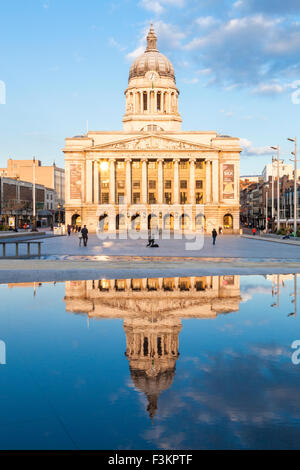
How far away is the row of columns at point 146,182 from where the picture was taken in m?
95.1

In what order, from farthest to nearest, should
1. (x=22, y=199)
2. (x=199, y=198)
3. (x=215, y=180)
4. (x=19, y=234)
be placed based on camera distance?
1. (x=22, y=199)
2. (x=199, y=198)
3. (x=215, y=180)
4. (x=19, y=234)

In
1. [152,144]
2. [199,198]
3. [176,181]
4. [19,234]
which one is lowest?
[19,234]

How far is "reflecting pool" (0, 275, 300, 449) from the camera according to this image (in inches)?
196

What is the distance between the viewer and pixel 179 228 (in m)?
93.8

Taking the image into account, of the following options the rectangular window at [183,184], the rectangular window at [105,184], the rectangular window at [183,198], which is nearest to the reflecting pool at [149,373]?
the rectangular window at [183,198]

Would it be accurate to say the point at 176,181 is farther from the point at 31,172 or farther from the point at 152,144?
the point at 31,172

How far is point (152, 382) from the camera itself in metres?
6.50

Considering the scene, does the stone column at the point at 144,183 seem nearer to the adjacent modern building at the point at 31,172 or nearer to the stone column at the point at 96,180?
the stone column at the point at 96,180

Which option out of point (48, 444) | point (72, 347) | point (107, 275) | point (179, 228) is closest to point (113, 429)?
point (48, 444)

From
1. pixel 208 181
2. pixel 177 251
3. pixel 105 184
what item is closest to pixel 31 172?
pixel 105 184

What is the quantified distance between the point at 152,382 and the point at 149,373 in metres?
0.34

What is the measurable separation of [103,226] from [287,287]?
7957 cm

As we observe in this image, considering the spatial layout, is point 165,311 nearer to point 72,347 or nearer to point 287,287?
point 72,347

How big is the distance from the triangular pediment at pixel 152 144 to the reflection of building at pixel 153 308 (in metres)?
78.6
